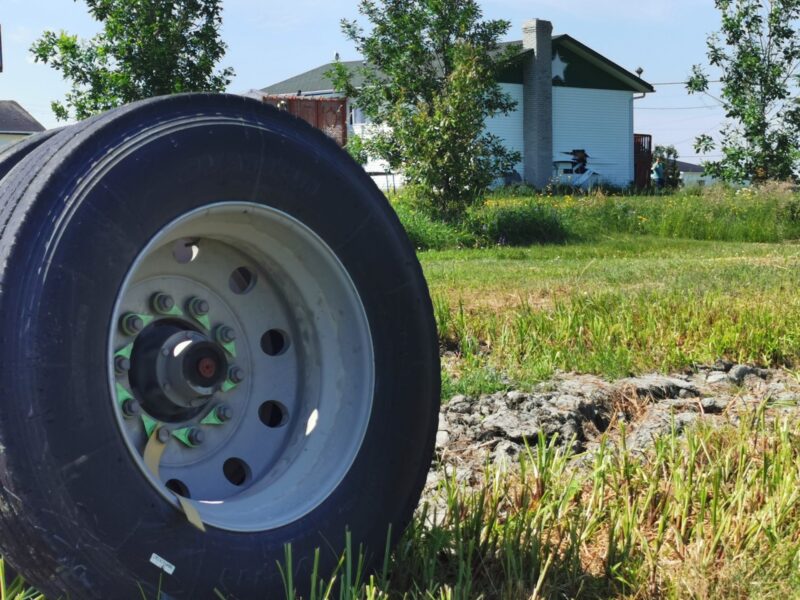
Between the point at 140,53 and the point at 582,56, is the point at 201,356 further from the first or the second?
the point at 582,56

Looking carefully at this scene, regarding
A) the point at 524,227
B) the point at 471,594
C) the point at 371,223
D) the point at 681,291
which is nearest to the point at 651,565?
the point at 471,594

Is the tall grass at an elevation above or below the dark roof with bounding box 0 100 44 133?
below

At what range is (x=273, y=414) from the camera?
9.04 feet

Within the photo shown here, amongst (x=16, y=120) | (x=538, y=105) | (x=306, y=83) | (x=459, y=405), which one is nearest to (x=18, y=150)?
(x=459, y=405)

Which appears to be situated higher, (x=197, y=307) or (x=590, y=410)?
(x=197, y=307)

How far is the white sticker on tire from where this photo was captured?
7.09ft

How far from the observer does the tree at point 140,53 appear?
16.6 m

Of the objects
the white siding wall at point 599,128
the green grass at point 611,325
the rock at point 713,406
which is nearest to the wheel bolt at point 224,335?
the green grass at point 611,325

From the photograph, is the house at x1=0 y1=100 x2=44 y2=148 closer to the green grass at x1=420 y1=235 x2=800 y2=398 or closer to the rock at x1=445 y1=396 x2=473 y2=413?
the green grass at x1=420 y1=235 x2=800 y2=398

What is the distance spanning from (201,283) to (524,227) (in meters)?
16.3

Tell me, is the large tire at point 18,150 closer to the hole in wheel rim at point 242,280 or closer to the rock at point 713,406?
the hole in wheel rim at point 242,280

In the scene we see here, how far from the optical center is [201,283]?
2646 mm

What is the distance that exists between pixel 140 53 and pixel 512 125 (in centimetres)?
2606

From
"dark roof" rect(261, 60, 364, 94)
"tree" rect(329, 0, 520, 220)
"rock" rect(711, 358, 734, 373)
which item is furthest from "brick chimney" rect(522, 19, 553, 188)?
"rock" rect(711, 358, 734, 373)
